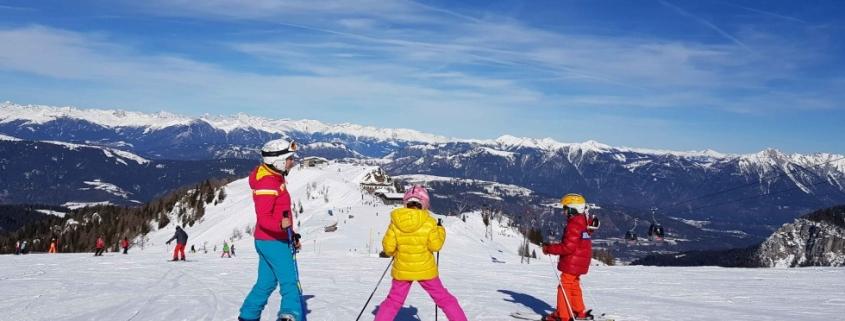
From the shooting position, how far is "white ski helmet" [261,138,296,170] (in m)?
7.75

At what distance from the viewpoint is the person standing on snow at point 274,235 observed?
7609 mm

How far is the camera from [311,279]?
17281 millimetres

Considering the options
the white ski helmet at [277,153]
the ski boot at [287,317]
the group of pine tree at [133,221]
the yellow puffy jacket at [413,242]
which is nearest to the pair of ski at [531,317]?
the yellow puffy jacket at [413,242]

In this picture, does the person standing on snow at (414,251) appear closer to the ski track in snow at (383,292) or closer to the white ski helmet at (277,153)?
the white ski helmet at (277,153)

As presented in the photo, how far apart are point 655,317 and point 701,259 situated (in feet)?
604

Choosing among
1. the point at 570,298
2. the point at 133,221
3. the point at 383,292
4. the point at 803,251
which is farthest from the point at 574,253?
the point at 803,251

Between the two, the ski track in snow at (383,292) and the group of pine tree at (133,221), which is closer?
the ski track in snow at (383,292)

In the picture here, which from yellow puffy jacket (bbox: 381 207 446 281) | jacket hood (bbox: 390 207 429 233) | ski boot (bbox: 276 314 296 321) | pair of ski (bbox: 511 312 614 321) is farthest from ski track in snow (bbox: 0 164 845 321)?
jacket hood (bbox: 390 207 429 233)

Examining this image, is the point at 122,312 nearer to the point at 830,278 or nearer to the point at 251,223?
the point at 830,278

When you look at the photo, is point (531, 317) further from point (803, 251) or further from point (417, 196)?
point (803, 251)

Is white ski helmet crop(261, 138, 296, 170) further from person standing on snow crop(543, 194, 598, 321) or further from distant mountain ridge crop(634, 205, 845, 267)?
distant mountain ridge crop(634, 205, 845, 267)

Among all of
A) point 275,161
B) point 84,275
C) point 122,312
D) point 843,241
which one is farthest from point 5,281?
point 843,241

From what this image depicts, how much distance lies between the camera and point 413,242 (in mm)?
7957

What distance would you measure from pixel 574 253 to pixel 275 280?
4754 millimetres
